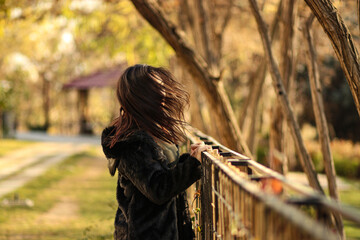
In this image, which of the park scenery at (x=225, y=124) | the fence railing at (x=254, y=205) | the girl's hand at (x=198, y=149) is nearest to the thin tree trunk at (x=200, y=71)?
the park scenery at (x=225, y=124)

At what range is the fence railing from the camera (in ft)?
4.36

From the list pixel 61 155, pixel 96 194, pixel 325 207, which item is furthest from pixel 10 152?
pixel 325 207

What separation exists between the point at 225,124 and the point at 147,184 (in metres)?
2.84

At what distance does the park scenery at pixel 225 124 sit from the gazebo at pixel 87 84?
81 centimetres

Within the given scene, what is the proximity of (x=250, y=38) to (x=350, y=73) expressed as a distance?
1124cm

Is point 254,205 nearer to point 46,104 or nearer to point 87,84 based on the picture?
point 87,84

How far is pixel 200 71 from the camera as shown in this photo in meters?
4.96

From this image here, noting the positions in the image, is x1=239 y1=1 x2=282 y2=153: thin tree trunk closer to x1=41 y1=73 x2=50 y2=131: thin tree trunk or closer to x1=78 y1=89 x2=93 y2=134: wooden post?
x1=78 y1=89 x2=93 y2=134: wooden post

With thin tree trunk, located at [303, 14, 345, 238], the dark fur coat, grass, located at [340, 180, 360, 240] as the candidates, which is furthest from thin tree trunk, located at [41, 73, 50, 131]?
the dark fur coat

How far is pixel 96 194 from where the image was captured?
11156 millimetres

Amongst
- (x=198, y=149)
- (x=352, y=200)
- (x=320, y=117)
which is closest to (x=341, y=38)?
(x=198, y=149)

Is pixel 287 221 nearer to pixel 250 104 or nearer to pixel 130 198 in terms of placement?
pixel 130 198

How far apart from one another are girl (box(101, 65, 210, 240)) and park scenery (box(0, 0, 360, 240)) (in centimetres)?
19

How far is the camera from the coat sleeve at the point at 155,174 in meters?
2.38
